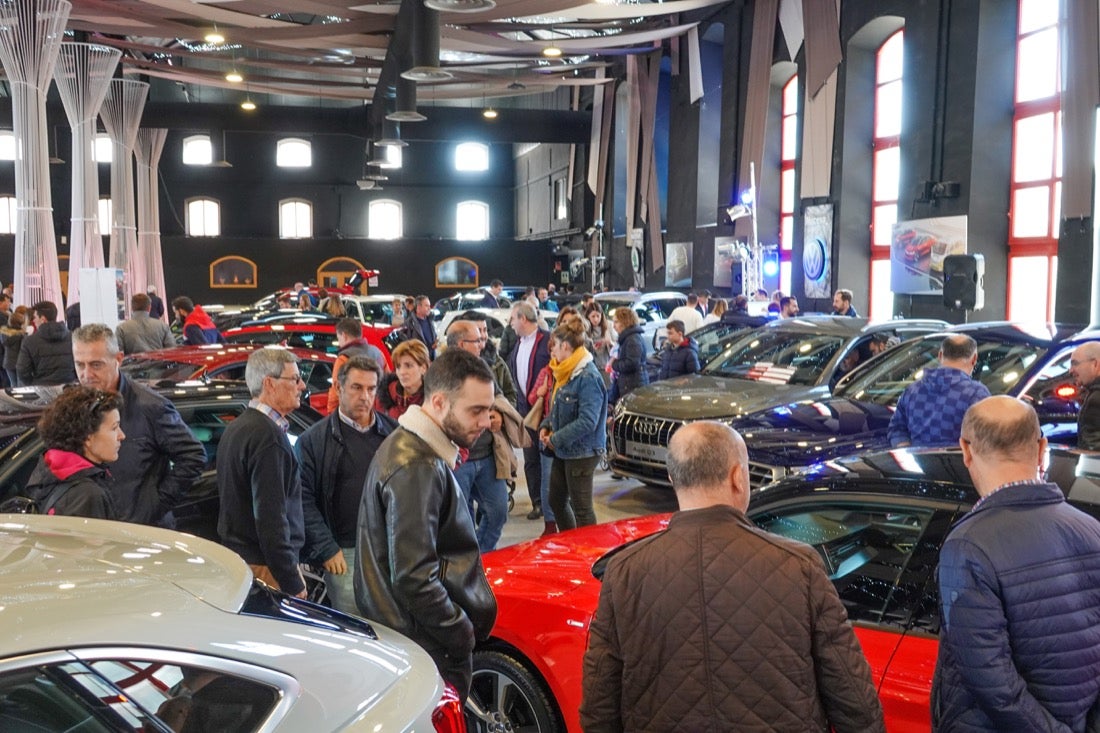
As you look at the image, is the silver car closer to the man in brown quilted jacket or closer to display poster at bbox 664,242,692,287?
the man in brown quilted jacket

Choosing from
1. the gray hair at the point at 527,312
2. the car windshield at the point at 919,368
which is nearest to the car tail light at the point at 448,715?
the car windshield at the point at 919,368

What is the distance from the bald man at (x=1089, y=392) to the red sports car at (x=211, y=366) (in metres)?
5.76

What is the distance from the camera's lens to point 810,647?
8.16ft

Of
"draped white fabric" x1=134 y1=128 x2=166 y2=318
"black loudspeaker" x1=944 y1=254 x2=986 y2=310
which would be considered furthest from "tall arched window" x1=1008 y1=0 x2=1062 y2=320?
"draped white fabric" x1=134 y1=128 x2=166 y2=318

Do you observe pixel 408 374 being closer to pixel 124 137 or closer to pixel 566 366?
pixel 566 366

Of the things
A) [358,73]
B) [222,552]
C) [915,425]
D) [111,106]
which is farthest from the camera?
[358,73]

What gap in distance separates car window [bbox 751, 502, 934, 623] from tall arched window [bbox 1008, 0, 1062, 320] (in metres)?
12.6

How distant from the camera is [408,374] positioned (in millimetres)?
6004

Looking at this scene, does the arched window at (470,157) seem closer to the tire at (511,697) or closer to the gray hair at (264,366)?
the gray hair at (264,366)

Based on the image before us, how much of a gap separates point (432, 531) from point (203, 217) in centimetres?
4196

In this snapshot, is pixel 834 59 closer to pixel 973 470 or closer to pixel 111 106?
pixel 111 106

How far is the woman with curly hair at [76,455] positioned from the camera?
404cm

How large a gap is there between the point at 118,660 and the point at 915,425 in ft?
18.4

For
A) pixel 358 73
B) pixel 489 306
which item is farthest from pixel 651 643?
pixel 358 73
